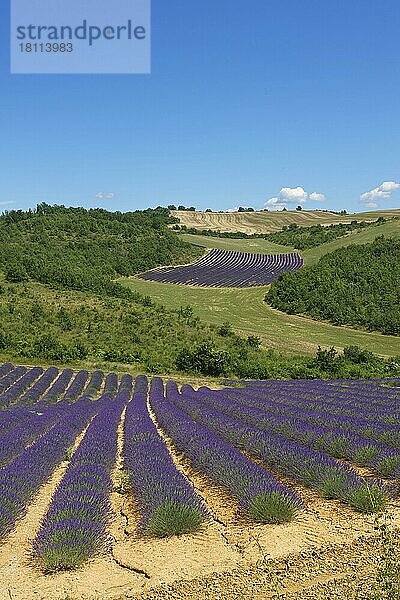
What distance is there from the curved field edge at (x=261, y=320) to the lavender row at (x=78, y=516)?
32.6 meters

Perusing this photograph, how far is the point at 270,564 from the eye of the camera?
509cm

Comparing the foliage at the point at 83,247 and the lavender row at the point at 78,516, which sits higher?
the foliage at the point at 83,247

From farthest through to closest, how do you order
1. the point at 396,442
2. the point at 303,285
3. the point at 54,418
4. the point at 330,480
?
the point at 303,285
the point at 54,418
the point at 396,442
the point at 330,480

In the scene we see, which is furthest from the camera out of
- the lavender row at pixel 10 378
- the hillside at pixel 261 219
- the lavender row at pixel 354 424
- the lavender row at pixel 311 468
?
the hillside at pixel 261 219

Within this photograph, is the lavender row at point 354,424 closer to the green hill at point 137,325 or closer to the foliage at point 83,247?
the green hill at point 137,325

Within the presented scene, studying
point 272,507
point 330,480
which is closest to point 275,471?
point 330,480

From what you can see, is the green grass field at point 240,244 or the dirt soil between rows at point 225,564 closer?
the dirt soil between rows at point 225,564

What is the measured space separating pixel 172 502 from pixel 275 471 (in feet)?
7.62

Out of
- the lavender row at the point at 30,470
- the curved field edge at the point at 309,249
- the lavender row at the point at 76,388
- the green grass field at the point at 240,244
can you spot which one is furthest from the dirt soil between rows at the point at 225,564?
the green grass field at the point at 240,244

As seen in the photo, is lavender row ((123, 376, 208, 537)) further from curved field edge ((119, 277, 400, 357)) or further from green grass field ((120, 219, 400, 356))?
green grass field ((120, 219, 400, 356))

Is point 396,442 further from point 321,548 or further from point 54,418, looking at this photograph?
point 54,418

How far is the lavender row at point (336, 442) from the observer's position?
7.36m

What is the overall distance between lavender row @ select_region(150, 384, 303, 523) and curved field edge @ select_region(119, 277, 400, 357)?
30.6 metres

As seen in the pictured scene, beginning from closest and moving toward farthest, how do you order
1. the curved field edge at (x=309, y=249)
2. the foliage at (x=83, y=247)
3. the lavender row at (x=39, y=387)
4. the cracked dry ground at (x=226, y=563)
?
the cracked dry ground at (x=226, y=563), the lavender row at (x=39, y=387), the foliage at (x=83, y=247), the curved field edge at (x=309, y=249)
